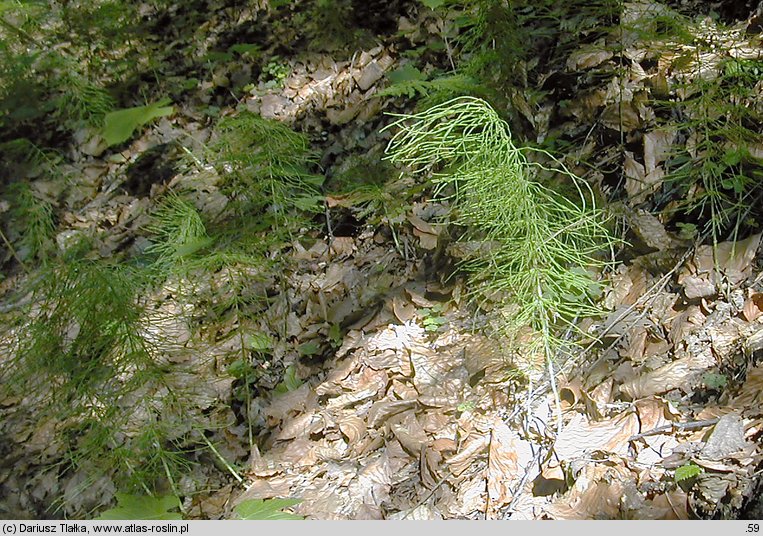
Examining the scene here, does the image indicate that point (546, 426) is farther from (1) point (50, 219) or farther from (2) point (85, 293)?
(1) point (50, 219)

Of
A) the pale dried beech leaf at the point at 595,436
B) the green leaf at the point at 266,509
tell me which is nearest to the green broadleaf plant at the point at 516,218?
the pale dried beech leaf at the point at 595,436

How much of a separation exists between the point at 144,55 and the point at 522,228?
3.96 metres

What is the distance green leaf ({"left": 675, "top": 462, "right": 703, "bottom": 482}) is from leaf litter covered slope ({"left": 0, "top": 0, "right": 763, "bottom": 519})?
18 mm

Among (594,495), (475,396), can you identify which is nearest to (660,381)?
(594,495)

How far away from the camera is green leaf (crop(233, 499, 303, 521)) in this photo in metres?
2.09

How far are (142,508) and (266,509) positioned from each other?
1.42 feet

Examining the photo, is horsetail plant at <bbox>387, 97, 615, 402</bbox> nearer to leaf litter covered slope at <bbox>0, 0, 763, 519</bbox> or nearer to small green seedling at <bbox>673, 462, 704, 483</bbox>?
leaf litter covered slope at <bbox>0, 0, 763, 519</bbox>

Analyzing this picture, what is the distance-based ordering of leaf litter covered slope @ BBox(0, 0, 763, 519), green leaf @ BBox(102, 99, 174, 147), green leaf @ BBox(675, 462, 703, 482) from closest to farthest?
green leaf @ BBox(675, 462, 703, 482) < leaf litter covered slope @ BBox(0, 0, 763, 519) < green leaf @ BBox(102, 99, 174, 147)

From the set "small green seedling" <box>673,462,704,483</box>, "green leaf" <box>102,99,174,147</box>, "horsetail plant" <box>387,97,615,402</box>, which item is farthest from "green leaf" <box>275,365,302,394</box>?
"green leaf" <box>102,99,174,147</box>

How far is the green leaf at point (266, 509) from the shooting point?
2092mm

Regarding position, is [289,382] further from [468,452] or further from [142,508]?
[468,452]

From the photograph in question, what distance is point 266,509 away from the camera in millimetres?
2146

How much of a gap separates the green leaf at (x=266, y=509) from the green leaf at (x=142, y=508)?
24 centimetres

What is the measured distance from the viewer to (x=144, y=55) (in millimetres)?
5004
